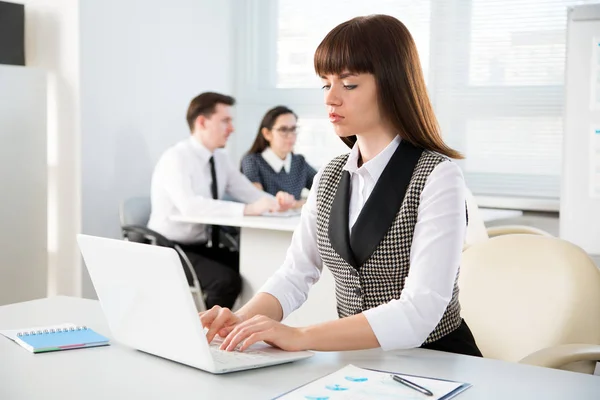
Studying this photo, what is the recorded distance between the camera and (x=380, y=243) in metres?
1.75

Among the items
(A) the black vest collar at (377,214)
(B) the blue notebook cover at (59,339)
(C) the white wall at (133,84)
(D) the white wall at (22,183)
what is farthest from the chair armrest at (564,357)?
(C) the white wall at (133,84)

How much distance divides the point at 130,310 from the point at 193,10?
14.2ft

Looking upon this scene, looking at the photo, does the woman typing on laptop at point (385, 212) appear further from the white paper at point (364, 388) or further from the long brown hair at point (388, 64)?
the white paper at point (364, 388)

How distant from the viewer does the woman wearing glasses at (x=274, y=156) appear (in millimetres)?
5172

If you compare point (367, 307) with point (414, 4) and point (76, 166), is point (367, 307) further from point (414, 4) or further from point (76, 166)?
point (414, 4)

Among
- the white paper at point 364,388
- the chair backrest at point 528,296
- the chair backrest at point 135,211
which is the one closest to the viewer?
the white paper at point 364,388

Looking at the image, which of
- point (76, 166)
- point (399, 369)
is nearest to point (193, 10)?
point (76, 166)

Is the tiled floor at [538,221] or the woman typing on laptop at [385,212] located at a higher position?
the woman typing on laptop at [385,212]

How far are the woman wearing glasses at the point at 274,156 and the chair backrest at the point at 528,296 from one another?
3129mm

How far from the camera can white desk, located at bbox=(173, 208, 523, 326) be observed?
3713mm

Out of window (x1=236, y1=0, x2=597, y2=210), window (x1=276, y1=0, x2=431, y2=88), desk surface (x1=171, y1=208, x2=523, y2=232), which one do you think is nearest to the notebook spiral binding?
desk surface (x1=171, y1=208, x2=523, y2=232)

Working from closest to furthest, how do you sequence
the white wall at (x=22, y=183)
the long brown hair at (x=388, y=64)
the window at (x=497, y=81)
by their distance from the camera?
the long brown hair at (x=388, y=64), the white wall at (x=22, y=183), the window at (x=497, y=81)

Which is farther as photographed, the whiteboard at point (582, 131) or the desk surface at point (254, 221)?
the whiteboard at point (582, 131)

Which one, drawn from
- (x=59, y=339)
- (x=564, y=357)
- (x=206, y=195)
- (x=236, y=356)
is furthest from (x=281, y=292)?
(x=206, y=195)
